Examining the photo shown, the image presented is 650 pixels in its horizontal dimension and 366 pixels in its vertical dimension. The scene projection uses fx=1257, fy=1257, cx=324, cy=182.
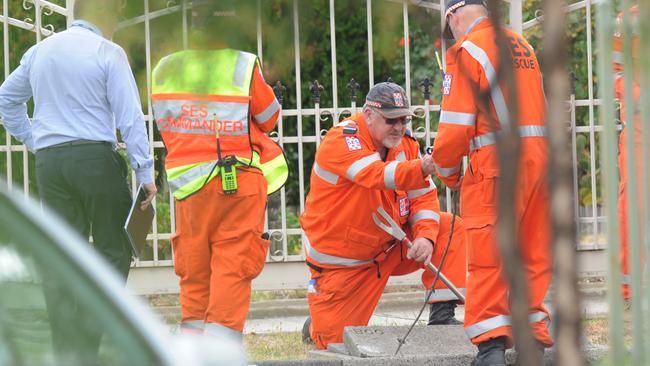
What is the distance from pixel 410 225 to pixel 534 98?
1.49m

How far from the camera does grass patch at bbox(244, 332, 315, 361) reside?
6137mm

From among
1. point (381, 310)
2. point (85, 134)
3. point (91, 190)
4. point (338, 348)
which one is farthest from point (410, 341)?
point (381, 310)

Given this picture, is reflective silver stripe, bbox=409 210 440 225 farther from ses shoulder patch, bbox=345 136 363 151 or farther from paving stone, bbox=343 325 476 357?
paving stone, bbox=343 325 476 357

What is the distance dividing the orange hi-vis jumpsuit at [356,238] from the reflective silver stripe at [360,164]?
7cm

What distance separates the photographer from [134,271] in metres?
7.85

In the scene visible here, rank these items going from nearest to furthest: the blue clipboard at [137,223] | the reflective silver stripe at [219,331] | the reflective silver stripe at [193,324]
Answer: the blue clipboard at [137,223] < the reflective silver stripe at [219,331] < the reflective silver stripe at [193,324]

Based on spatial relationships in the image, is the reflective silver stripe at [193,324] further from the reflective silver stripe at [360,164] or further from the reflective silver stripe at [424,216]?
the reflective silver stripe at [424,216]

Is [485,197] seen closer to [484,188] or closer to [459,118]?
[484,188]

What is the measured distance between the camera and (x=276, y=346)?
6516 millimetres

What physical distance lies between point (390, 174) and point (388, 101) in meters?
0.45

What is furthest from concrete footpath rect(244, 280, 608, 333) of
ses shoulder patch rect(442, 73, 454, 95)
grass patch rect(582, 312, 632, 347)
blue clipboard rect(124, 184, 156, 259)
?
ses shoulder patch rect(442, 73, 454, 95)

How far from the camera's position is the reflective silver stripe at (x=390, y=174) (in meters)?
5.89

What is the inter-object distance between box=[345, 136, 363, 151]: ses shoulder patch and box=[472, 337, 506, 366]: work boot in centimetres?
144

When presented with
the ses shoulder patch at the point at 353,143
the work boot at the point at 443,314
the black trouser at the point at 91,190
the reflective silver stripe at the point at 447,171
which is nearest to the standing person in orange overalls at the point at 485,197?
the reflective silver stripe at the point at 447,171
